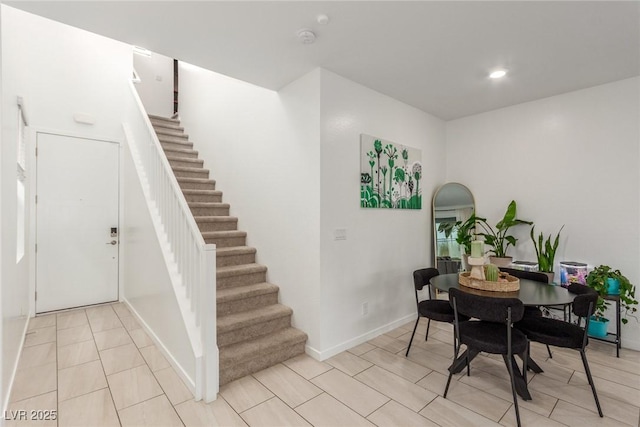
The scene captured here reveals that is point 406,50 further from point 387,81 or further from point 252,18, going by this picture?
point 252,18

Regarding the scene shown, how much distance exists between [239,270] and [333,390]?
149cm

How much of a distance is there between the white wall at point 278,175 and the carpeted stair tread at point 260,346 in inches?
4.9

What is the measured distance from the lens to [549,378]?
2475 millimetres

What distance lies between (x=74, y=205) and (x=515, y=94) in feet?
19.0

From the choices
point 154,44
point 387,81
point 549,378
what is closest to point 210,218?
point 154,44

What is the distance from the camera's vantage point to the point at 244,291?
300 cm

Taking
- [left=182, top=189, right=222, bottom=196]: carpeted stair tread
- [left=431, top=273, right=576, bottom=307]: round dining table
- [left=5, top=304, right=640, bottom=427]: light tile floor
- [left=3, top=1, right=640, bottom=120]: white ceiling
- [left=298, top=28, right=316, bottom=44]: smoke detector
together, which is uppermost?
[left=3, top=1, right=640, bottom=120]: white ceiling

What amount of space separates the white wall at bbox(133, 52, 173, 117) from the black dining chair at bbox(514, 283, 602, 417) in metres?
6.92

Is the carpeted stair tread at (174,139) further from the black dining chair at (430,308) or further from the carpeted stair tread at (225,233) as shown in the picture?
the black dining chair at (430,308)

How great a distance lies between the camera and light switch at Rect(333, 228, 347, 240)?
2.89m

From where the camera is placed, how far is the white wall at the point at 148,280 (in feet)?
8.16

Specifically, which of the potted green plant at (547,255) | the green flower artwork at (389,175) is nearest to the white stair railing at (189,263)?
the green flower artwork at (389,175)

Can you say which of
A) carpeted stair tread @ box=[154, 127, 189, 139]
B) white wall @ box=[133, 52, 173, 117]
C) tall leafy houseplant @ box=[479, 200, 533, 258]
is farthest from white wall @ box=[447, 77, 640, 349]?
white wall @ box=[133, 52, 173, 117]

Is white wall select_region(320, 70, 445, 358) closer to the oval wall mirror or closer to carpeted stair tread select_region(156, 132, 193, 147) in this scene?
the oval wall mirror
